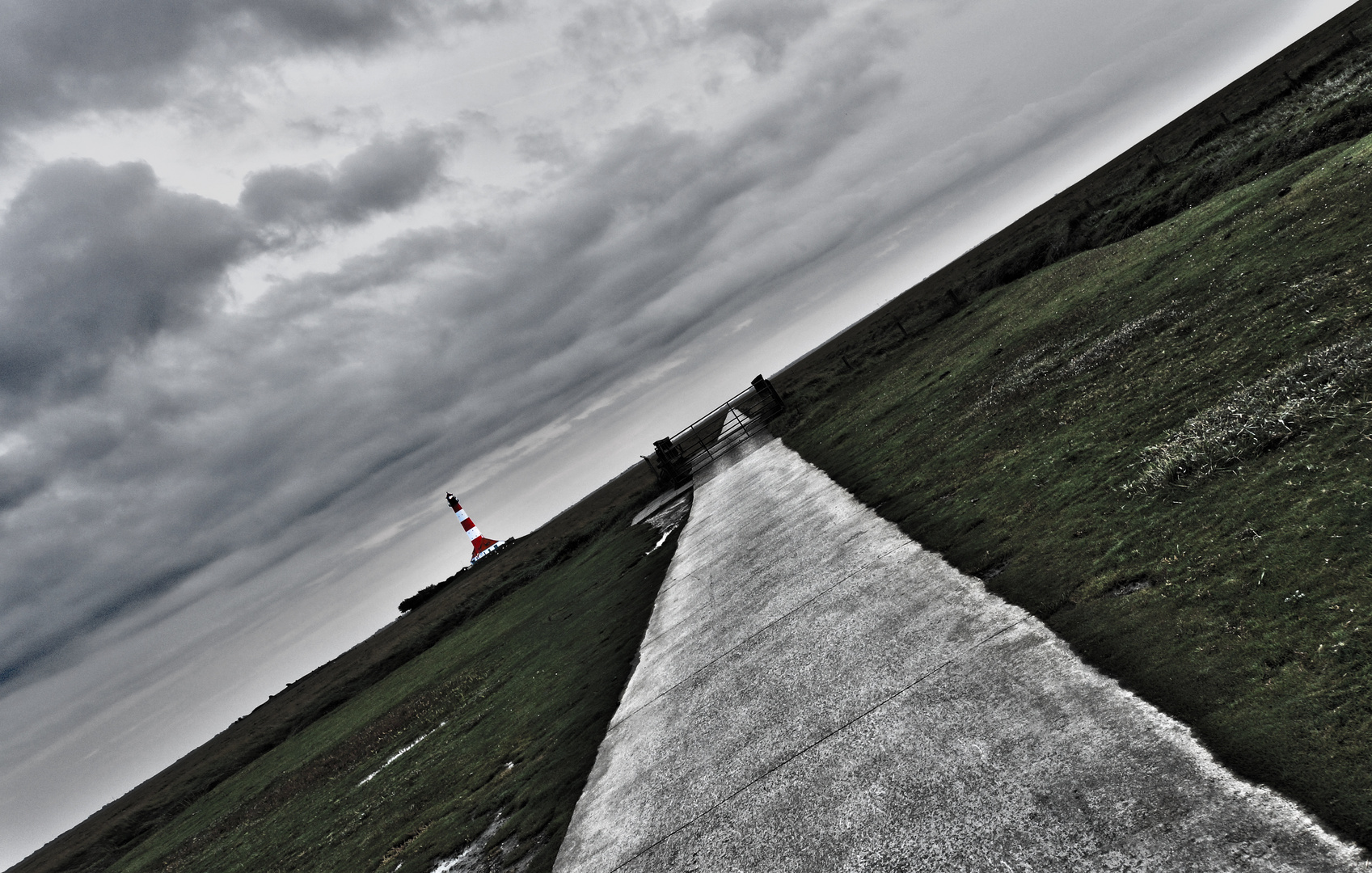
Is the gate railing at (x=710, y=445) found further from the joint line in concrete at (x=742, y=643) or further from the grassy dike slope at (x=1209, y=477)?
the joint line in concrete at (x=742, y=643)

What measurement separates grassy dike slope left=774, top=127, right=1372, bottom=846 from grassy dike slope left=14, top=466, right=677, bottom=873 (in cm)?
755

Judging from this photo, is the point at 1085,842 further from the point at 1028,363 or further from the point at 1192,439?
the point at 1028,363

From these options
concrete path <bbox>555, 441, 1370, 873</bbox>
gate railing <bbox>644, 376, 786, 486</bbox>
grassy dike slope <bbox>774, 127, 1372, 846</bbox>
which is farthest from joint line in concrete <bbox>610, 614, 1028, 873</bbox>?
gate railing <bbox>644, 376, 786, 486</bbox>

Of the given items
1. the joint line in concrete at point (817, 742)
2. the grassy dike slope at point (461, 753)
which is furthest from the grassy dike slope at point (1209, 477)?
the grassy dike slope at point (461, 753)

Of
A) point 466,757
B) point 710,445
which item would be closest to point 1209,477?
point 466,757

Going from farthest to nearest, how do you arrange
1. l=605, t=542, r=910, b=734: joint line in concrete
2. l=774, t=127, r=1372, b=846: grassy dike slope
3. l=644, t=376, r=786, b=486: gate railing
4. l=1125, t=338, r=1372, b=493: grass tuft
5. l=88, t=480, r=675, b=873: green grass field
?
l=644, t=376, r=786, b=486: gate railing, l=88, t=480, r=675, b=873: green grass field, l=605, t=542, r=910, b=734: joint line in concrete, l=1125, t=338, r=1372, b=493: grass tuft, l=774, t=127, r=1372, b=846: grassy dike slope

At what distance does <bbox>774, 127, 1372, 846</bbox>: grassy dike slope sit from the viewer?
5.62 m

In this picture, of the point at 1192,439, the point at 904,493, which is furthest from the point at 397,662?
the point at 1192,439

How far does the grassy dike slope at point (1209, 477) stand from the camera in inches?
221

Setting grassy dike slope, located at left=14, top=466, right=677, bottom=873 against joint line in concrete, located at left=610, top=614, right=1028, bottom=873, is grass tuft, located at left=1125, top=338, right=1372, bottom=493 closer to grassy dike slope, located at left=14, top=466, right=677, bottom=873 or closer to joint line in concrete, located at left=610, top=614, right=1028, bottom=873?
joint line in concrete, located at left=610, top=614, right=1028, bottom=873

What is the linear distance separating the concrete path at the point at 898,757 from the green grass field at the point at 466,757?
5.64 ft

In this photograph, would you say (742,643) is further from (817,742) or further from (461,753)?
(461,753)

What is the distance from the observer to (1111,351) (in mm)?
16859

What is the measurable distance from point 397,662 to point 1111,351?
56964 mm
